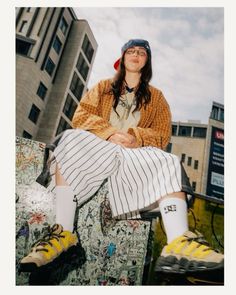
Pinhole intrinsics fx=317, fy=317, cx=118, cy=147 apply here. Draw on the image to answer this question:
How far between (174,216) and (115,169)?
2.05 ft

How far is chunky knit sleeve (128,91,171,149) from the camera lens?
→ 288 centimetres

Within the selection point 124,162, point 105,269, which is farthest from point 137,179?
point 105,269

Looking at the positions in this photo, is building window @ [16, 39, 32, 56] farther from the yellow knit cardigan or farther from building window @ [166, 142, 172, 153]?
building window @ [166, 142, 172, 153]

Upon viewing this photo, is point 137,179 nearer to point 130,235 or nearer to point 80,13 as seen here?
point 130,235

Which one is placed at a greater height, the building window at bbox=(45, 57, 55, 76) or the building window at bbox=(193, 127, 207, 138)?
the building window at bbox=(45, 57, 55, 76)

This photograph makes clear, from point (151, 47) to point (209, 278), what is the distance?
7.51 ft

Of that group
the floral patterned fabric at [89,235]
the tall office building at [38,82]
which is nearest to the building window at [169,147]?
the floral patterned fabric at [89,235]

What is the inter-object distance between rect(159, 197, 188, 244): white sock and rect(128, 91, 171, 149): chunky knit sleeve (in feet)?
2.29

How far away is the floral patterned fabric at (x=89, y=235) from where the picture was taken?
2.64 meters

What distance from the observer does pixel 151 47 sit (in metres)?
3.33

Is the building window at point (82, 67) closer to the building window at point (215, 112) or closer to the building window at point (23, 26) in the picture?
the building window at point (23, 26)

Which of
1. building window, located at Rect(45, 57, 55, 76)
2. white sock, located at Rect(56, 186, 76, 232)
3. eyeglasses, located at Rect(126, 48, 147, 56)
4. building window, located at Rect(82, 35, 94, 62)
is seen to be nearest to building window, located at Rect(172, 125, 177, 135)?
eyeglasses, located at Rect(126, 48, 147, 56)

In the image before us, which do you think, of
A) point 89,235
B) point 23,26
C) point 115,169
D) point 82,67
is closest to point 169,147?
point 115,169

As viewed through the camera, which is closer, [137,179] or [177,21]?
[137,179]
